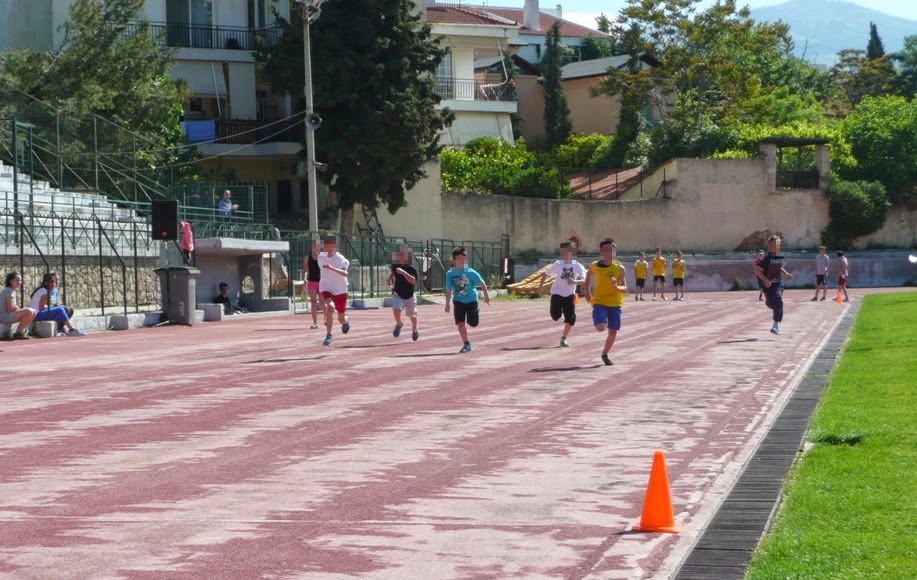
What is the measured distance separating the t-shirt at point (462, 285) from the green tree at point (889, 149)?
158ft

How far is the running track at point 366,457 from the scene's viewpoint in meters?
7.51

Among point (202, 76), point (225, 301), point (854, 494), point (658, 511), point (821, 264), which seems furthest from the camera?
point (202, 76)

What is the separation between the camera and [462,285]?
22.3 metres

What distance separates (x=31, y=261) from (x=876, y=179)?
157 feet

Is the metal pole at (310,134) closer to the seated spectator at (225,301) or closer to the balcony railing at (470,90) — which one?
the seated spectator at (225,301)

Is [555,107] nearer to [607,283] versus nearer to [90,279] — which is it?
[90,279]

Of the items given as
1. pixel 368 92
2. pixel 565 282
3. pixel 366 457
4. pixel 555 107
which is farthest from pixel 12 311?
pixel 555 107

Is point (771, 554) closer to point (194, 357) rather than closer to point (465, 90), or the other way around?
point (194, 357)

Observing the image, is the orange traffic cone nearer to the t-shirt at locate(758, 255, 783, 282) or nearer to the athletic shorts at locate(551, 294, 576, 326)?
the athletic shorts at locate(551, 294, 576, 326)

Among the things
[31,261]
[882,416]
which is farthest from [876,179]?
[882,416]

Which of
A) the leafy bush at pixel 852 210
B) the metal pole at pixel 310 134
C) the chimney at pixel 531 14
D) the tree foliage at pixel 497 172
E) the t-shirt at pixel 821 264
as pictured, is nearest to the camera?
the t-shirt at pixel 821 264

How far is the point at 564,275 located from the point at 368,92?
92.0 ft

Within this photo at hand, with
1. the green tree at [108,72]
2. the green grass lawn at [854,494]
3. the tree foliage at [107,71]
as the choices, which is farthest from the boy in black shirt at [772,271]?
the tree foliage at [107,71]

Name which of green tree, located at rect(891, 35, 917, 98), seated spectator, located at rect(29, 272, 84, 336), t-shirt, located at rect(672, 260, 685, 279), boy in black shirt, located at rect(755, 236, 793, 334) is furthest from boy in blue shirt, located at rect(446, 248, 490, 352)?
green tree, located at rect(891, 35, 917, 98)
